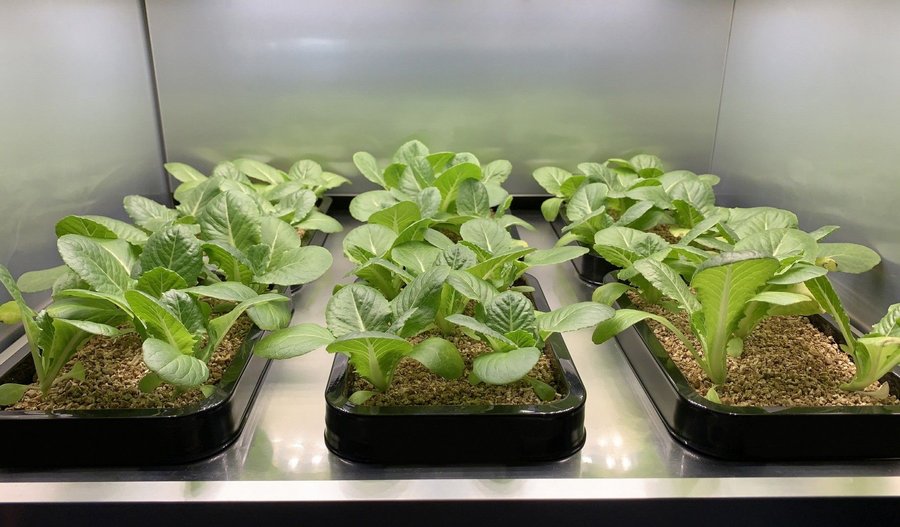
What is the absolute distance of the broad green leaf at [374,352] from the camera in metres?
0.68

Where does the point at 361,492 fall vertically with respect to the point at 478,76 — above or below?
below

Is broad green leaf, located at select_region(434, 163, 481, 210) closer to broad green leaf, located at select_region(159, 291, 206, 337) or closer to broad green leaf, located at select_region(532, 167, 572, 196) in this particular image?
broad green leaf, located at select_region(532, 167, 572, 196)

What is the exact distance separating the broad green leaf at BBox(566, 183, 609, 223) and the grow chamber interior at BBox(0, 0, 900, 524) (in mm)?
108

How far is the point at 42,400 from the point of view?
2.50ft

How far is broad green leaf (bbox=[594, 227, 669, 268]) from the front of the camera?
3.26ft

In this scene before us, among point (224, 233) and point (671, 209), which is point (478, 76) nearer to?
point (671, 209)

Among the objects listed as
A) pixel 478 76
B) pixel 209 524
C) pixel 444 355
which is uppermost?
pixel 478 76

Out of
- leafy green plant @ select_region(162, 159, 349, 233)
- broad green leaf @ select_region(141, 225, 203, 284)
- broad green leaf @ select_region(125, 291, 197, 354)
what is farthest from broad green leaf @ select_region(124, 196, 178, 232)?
→ broad green leaf @ select_region(125, 291, 197, 354)

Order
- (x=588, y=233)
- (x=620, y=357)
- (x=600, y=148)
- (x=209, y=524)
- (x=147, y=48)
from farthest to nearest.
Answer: (x=600, y=148) → (x=147, y=48) → (x=588, y=233) → (x=620, y=357) → (x=209, y=524)

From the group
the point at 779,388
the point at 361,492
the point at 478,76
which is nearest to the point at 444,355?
the point at 361,492

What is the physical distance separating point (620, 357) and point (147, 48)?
1.15 metres

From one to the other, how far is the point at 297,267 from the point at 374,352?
0.22 meters

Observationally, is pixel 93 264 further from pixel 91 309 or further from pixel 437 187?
pixel 437 187

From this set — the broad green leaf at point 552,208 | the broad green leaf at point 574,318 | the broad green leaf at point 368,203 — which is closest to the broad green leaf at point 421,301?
the broad green leaf at point 574,318
